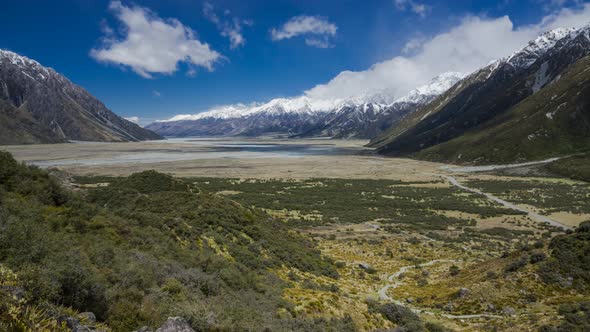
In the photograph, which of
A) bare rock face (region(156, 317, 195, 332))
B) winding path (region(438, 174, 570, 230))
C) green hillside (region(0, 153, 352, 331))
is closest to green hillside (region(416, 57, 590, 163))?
winding path (region(438, 174, 570, 230))

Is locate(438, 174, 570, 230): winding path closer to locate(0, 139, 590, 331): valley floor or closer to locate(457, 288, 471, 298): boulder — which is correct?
locate(0, 139, 590, 331): valley floor

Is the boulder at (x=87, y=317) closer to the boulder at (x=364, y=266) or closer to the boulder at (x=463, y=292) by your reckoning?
the boulder at (x=463, y=292)

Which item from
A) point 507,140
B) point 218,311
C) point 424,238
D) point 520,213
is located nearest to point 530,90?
point 507,140

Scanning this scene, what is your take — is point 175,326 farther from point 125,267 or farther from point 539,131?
point 539,131

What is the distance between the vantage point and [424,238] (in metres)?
36.9

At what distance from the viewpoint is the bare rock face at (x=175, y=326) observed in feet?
24.4

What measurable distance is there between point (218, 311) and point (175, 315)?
158 cm

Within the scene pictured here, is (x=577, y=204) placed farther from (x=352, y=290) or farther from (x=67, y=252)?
(x=67, y=252)

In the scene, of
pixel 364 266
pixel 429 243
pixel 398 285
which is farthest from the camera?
pixel 429 243

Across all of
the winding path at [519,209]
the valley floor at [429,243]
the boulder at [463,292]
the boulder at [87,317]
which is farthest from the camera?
the winding path at [519,209]

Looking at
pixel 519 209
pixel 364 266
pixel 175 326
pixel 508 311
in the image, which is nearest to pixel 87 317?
pixel 175 326

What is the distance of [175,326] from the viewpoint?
757 cm

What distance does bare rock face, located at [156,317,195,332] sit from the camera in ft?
24.4

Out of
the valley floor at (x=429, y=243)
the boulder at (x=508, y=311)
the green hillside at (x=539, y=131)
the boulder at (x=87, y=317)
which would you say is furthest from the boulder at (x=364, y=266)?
the green hillside at (x=539, y=131)
